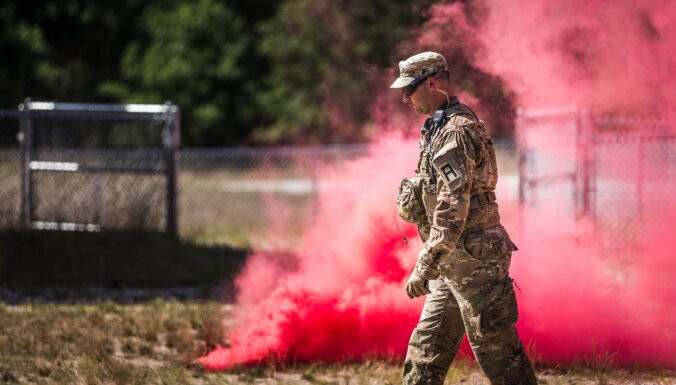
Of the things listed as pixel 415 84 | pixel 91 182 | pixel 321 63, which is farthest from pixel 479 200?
pixel 321 63

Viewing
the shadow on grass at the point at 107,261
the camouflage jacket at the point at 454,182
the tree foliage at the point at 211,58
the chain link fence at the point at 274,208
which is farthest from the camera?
the tree foliage at the point at 211,58

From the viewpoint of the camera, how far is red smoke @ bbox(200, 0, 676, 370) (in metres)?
6.35

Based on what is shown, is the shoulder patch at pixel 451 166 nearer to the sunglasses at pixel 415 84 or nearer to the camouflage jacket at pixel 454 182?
the camouflage jacket at pixel 454 182

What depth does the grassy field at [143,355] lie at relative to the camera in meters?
5.98

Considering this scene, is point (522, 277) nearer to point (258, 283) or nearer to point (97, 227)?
point (258, 283)

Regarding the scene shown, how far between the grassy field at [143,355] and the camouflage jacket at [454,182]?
168 cm

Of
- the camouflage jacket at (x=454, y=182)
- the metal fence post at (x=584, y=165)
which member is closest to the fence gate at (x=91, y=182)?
the metal fence post at (x=584, y=165)

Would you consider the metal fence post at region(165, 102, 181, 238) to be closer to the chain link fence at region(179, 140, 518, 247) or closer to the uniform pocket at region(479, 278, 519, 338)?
the chain link fence at region(179, 140, 518, 247)

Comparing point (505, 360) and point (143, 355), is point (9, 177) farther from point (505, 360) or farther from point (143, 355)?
point (505, 360)

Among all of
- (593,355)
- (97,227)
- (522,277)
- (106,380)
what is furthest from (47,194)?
(593,355)

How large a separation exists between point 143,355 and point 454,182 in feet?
11.4

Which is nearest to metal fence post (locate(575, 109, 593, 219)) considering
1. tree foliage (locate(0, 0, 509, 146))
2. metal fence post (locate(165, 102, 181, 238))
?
metal fence post (locate(165, 102, 181, 238))

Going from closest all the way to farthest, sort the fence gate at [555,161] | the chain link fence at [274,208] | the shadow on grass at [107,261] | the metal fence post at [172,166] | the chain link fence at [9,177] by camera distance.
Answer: the shadow on grass at [107,261] → the chain link fence at [274,208] → the fence gate at [555,161] → the chain link fence at [9,177] → the metal fence post at [172,166]

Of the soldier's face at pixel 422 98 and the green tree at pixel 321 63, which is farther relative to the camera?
the green tree at pixel 321 63
